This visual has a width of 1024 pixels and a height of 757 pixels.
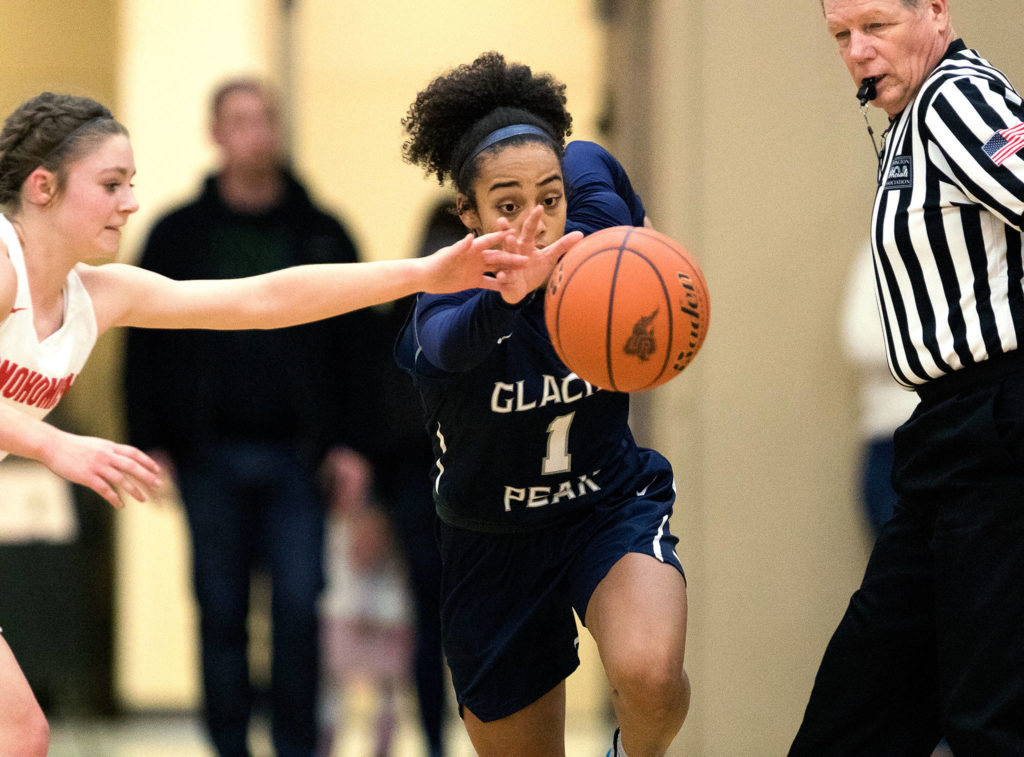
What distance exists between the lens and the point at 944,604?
296cm

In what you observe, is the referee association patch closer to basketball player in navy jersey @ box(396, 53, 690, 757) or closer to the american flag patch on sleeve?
the american flag patch on sleeve

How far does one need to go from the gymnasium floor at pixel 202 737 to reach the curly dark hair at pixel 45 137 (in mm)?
3313

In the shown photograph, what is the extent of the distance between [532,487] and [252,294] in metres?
0.93

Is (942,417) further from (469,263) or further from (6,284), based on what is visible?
(6,284)

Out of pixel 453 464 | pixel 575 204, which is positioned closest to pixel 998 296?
pixel 575 204

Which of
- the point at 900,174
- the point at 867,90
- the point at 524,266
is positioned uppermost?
the point at 867,90

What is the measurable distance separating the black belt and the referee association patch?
0.46 meters

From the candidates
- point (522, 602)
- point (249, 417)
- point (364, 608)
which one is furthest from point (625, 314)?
point (364, 608)

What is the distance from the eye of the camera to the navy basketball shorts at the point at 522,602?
357 centimetres

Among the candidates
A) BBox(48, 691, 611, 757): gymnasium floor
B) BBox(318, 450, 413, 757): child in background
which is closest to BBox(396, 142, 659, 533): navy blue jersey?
BBox(318, 450, 413, 757): child in background

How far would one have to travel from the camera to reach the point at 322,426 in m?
4.96

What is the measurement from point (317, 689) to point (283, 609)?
0.34m

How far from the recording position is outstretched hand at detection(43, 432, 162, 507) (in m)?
2.77

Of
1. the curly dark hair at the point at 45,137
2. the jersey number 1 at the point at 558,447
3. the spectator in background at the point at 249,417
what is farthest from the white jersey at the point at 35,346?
the spectator in background at the point at 249,417
